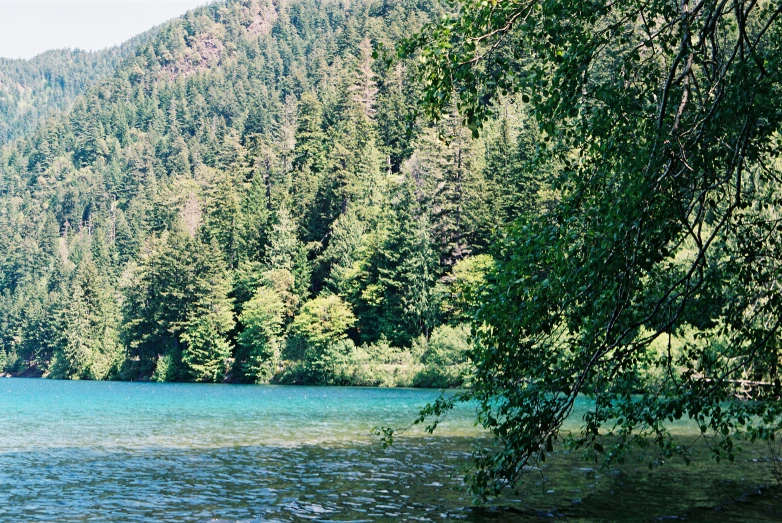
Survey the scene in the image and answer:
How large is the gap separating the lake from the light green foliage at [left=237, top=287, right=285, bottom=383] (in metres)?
38.3

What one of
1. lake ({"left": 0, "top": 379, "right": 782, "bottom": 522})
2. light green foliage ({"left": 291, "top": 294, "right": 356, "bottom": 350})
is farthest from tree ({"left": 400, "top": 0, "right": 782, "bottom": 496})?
light green foliage ({"left": 291, "top": 294, "right": 356, "bottom": 350})

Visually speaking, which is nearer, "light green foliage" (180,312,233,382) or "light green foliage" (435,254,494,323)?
"light green foliage" (435,254,494,323)

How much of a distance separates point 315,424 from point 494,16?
74.5ft

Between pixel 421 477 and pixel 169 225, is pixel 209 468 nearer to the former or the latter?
pixel 421 477

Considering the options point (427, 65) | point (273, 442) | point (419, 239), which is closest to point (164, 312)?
point (419, 239)

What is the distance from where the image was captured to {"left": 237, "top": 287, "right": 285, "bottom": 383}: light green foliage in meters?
67.1

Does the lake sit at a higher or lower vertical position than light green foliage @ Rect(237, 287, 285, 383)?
lower

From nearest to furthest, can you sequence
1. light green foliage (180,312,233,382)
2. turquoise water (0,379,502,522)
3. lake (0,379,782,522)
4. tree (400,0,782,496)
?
tree (400,0,782,496) < lake (0,379,782,522) < turquoise water (0,379,502,522) < light green foliage (180,312,233,382)

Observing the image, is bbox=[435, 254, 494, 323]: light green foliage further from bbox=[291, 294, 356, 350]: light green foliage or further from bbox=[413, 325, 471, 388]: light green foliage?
bbox=[291, 294, 356, 350]: light green foliage

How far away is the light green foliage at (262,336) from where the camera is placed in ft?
→ 220

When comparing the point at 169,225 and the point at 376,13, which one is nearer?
the point at 169,225

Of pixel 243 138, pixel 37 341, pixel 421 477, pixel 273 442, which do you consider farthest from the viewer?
pixel 243 138

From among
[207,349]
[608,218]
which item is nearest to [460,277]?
[207,349]

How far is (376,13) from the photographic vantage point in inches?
5871
